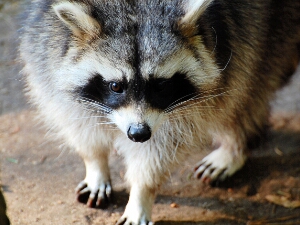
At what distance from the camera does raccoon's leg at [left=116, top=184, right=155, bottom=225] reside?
2.37 m

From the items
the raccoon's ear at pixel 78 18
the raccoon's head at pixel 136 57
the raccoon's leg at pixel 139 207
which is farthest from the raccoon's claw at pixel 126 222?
the raccoon's ear at pixel 78 18

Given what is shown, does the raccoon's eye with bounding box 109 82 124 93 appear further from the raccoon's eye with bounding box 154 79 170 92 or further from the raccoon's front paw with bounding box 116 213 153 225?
the raccoon's front paw with bounding box 116 213 153 225

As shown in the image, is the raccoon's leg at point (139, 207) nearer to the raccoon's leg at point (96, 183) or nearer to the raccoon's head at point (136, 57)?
the raccoon's leg at point (96, 183)

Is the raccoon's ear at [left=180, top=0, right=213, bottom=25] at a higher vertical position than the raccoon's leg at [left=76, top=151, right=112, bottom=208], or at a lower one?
higher

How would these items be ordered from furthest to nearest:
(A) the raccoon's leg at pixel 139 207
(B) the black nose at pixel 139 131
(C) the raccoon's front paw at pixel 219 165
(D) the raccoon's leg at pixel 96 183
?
(C) the raccoon's front paw at pixel 219 165, (D) the raccoon's leg at pixel 96 183, (A) the raccoon's leg at pixel 139 207, (B) the black nose at pixel 139 131

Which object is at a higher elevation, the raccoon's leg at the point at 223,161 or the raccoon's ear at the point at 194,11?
the raccoon's ear at the point at 194,11

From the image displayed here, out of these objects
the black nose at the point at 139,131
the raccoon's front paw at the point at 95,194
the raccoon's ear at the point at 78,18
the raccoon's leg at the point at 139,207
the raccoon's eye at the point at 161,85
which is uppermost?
the raccoon's ear at the point at 78,18

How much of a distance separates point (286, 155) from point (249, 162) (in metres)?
0.24

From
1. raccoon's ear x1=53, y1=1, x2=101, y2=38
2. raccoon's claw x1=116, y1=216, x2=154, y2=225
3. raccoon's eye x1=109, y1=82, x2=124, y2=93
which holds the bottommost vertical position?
raccoon's claw x1=116, y1=216, x2=154, y2=225

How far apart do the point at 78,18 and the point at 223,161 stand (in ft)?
4.31

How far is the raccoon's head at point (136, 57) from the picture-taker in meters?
1.83

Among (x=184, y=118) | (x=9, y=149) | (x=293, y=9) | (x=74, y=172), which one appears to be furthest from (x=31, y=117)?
(x=293, y=9)

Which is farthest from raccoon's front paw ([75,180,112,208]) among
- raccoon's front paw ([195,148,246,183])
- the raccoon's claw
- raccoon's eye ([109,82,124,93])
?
raccoon's eye ([109,82,124,93])

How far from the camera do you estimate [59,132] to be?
2475 millimetres
